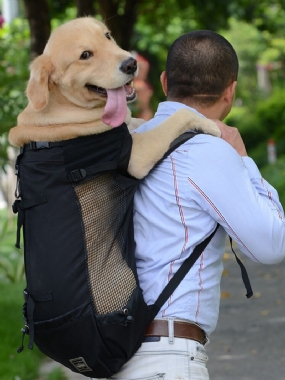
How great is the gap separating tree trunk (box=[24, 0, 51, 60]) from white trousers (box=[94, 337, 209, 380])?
5.96m

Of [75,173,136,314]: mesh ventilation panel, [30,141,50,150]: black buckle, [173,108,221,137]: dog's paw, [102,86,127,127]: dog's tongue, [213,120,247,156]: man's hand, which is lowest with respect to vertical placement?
[75,173,136,314]: mesh ventilation panel

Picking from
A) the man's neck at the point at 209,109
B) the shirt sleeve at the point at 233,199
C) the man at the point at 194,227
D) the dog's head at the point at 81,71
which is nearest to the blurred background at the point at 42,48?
the dog's head at the point at 81,71

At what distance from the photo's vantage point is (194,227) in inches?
101

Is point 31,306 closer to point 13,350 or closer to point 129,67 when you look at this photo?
point 129,67

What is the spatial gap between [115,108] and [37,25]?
5.62 meters

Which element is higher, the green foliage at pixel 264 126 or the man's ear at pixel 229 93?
the man's ear at pixel 229 93

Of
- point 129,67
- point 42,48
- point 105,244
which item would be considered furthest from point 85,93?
point 42,48

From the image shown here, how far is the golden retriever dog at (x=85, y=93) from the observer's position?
2.74m

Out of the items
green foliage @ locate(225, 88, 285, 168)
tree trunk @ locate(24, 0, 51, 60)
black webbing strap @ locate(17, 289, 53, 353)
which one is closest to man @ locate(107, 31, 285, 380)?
black webbing strap @ locate(17, 289, 53, 353)

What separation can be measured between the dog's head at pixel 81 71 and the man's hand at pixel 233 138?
39 cm

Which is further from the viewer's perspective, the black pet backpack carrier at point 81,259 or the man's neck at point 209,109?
the man's neck at point 209,109

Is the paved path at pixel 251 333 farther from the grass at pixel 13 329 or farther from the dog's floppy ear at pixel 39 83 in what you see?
the dog's floppy ear at pixel 39 83

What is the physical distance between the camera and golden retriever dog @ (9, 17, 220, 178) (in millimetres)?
2736

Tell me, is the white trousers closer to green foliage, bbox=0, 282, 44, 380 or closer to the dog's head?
the dog's head
